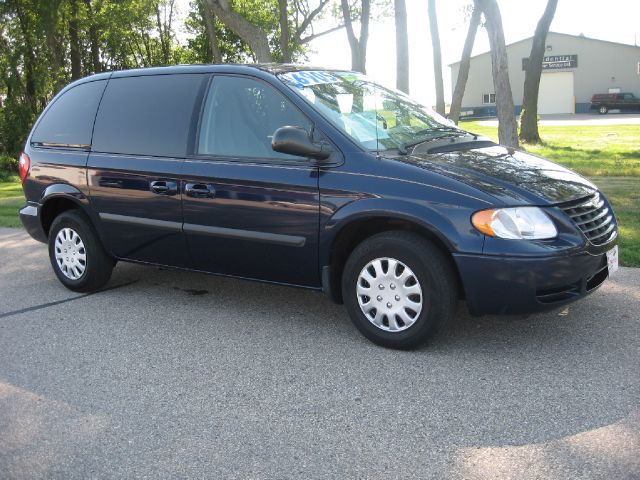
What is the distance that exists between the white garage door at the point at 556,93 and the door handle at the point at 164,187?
57.8 metres

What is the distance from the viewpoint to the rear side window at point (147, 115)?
5.59 m

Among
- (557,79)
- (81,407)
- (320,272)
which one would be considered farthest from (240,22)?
(557,79)

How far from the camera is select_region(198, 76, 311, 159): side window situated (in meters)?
5.11

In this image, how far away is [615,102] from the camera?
52594mm

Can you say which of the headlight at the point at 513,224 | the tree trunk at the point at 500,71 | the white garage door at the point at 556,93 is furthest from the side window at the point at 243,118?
the white garage door at the point at 556,93

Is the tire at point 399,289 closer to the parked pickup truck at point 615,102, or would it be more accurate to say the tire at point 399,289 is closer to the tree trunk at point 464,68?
the tree trunk at point 464,68

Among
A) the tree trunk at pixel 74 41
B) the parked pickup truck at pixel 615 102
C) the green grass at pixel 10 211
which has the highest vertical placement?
the tree trunk at pixel 74 41

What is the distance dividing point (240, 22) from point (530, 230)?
1324 cm

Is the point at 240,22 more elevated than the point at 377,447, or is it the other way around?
the point at 240,22

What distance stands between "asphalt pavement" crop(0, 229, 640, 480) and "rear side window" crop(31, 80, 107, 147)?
4.80ft

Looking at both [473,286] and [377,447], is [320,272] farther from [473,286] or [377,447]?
[377,447]

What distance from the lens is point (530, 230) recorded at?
4246 mm

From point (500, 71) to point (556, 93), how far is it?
49.5 meters

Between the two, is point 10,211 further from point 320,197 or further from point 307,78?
point 320,197
